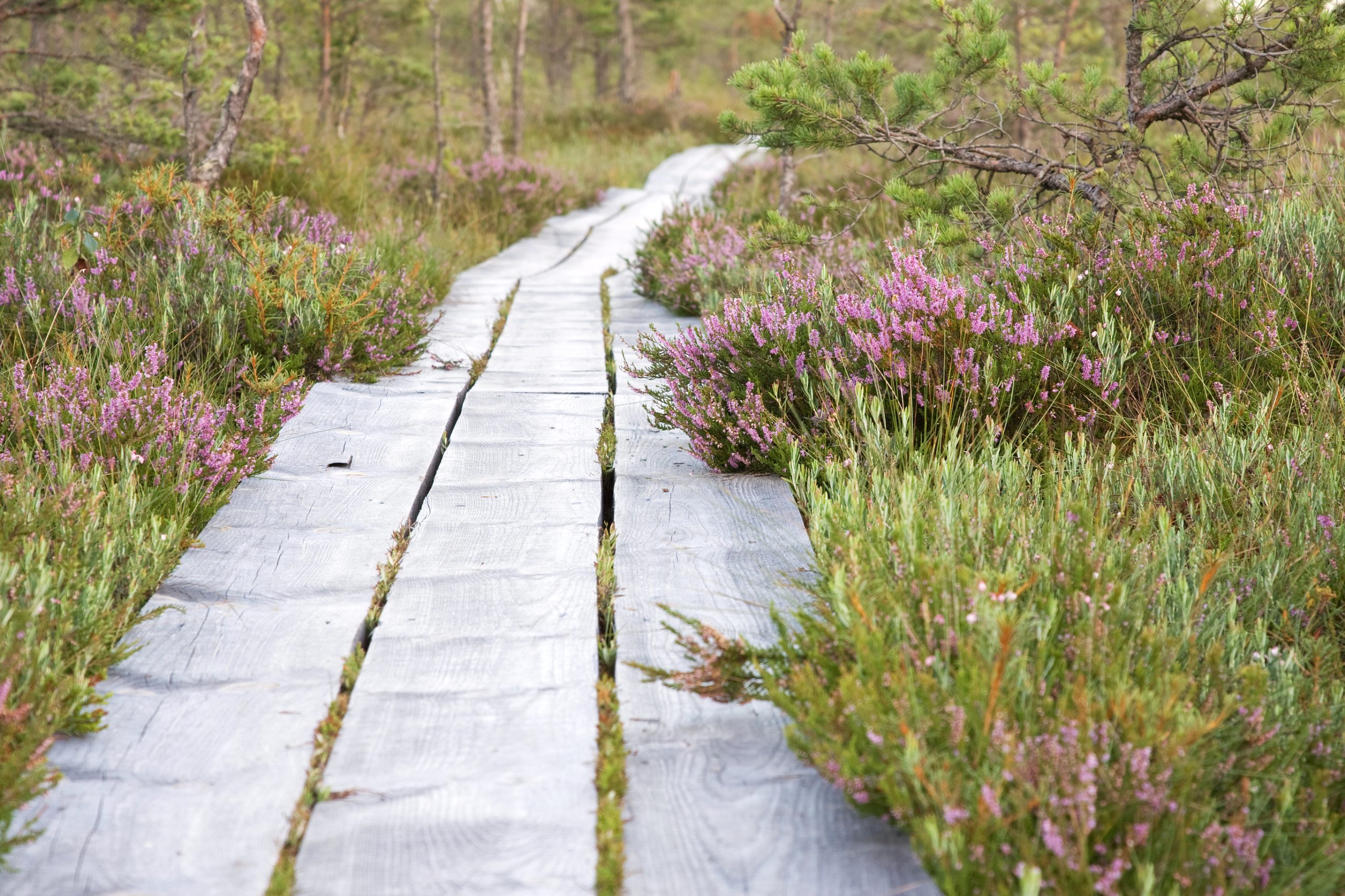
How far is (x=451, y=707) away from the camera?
2299 mm

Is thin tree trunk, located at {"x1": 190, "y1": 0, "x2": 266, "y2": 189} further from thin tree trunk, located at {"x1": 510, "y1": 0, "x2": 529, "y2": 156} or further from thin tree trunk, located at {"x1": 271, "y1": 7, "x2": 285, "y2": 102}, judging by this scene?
thin tree trunk, located at {"x1": 271, "y1": 7, "x2": 285, "y2": 102}

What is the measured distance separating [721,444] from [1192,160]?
2.99 m

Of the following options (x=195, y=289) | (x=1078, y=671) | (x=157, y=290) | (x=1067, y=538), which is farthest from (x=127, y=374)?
(x=1078, y=671)

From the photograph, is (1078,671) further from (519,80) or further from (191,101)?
(519,80)

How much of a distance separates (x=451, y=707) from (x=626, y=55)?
24769 millimetres

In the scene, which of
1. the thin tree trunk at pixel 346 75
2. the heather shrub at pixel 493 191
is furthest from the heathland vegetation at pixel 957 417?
the thin tree trunk at pixel 346 75

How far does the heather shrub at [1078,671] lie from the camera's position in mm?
1689

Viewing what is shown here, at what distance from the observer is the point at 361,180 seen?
28.6ft

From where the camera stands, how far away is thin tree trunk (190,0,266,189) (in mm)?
6707

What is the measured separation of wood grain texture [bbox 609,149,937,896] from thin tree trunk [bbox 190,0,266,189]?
15.2 ft

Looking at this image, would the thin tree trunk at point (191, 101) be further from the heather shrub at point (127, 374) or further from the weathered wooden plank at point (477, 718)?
the weathered wooden plank at point (477, 718)

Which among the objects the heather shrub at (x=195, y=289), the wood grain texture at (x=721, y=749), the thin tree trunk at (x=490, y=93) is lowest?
the wood grain texture at (x=721, y=749)

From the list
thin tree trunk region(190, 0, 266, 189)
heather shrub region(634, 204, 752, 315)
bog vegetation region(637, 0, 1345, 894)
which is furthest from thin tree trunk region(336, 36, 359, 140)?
bog vegetation region(637, 0, 1345, 894)

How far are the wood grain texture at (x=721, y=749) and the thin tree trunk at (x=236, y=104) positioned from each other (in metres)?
4.63
